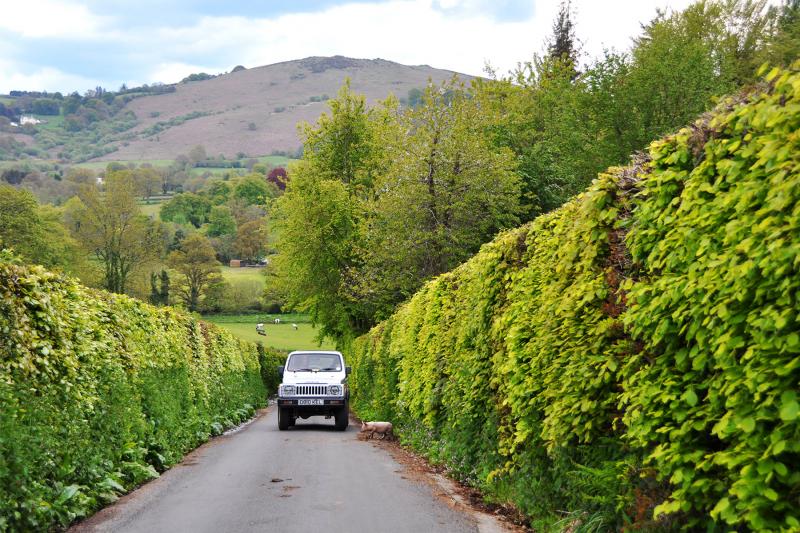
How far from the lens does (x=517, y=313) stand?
8844mm

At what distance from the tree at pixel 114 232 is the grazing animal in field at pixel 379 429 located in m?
66.8

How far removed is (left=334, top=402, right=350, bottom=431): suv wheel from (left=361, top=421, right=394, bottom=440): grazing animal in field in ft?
8.79

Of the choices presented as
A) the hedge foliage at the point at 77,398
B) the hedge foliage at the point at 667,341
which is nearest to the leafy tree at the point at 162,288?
the hedge foliage at the point at 77,398

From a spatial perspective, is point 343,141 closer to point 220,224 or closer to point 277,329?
point 277,329

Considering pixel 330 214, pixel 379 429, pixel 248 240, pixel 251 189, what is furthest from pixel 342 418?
pixel 251 189

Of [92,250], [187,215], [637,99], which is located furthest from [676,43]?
[187,215]

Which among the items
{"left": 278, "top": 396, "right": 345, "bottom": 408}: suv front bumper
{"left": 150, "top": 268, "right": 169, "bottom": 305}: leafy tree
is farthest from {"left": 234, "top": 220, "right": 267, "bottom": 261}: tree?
{"left": 278, "top": 396, "right": 345, "bottom": 408}: suv front bumper

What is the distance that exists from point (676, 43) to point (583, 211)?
129ft

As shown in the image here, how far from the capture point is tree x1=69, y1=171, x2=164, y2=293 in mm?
81500

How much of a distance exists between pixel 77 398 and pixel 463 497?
4822 millimetres

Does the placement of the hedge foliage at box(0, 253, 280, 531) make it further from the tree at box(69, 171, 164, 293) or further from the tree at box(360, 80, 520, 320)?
the tree at box(69, 171, 164, 293)

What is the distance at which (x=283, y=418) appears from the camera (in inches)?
863

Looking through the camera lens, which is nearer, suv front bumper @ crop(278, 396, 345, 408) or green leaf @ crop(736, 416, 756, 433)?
green leaf @ crop(736, 416, 756, 433)

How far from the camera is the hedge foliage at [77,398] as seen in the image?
23.3 ft
